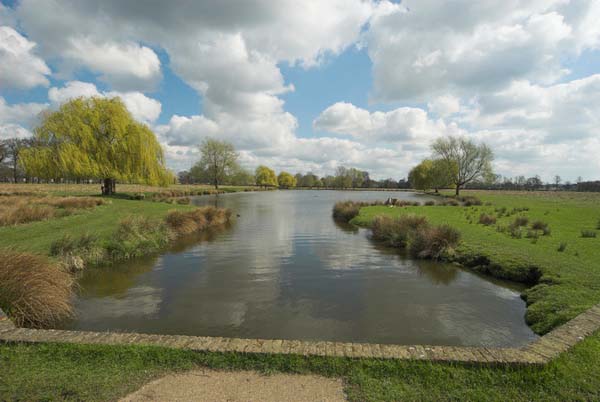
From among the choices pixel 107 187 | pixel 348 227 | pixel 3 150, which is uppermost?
pixel 3 150

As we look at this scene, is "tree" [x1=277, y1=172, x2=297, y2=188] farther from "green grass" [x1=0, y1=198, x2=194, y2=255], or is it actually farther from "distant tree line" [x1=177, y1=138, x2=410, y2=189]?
"green grass" [x1=0, y1=198, x2=194, y2=255]

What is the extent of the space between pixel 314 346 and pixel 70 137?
33.3 metres

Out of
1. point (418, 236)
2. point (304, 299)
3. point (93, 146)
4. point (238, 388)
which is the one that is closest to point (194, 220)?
point (304, 299)

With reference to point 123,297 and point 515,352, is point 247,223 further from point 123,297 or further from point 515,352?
point 515,352

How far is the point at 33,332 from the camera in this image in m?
4.88

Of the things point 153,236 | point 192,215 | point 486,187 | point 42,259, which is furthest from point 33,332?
point 486,187

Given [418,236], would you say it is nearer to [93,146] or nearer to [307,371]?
[307,371]

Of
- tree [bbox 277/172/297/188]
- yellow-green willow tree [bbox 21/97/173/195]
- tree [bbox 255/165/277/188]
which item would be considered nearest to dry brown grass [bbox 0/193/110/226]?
yellow-green willow tree [bbox 21/97/173/195]

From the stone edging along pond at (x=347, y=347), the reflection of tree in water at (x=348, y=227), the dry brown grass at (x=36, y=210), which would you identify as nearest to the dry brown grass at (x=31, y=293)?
the stone edging along pond at (x=347, y=347)

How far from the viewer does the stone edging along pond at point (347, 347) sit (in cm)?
428

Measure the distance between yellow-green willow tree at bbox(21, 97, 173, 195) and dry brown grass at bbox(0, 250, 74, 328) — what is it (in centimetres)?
2458

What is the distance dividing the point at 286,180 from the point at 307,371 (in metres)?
132

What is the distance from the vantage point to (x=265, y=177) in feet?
386

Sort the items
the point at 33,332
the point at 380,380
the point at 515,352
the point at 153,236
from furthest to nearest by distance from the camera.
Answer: the point at 153,236
the point at 33,332
the point at 515,352
the point at 380,380
